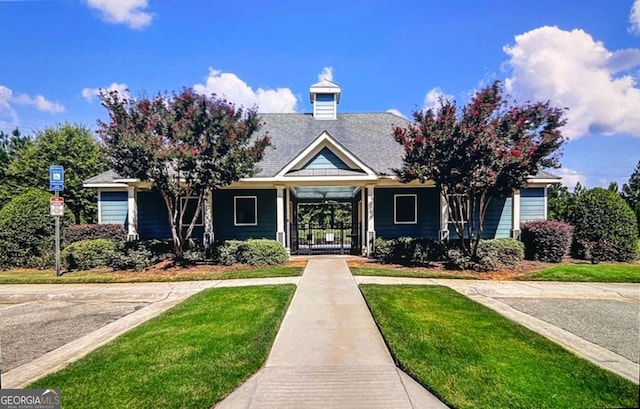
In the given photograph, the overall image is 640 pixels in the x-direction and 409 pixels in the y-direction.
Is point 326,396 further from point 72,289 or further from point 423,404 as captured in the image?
point 72,289

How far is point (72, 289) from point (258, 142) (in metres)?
6.44

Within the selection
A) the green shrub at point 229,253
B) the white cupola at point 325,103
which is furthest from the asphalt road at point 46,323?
the white cupola at point 325,103


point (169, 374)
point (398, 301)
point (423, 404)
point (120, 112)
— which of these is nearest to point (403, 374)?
point (423, 404)


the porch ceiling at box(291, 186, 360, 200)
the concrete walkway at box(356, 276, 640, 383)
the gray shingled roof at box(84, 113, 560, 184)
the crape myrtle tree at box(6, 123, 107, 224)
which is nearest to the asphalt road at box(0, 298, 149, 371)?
the concrete walkway at box(356, 276, 640, 383)

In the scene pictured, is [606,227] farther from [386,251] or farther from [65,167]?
[65,167]

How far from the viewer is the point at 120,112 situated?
10.5 metres

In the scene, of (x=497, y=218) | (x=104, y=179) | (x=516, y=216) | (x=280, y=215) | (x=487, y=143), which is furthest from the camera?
(x=497, y=218)

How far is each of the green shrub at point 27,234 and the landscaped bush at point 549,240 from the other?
1739 cm

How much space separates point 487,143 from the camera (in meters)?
10.0

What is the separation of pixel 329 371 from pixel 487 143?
8.31m

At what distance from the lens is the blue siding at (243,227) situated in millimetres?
14961

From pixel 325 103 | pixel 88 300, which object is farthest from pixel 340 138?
pixel 88 300

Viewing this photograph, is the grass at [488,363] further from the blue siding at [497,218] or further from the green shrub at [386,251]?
the blue siding at [497,218]

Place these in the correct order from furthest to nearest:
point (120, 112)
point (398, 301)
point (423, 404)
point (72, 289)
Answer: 1. point (120, 112)
2. point (72, 289)
3. point (398, 301)
4. point (423, 404)
